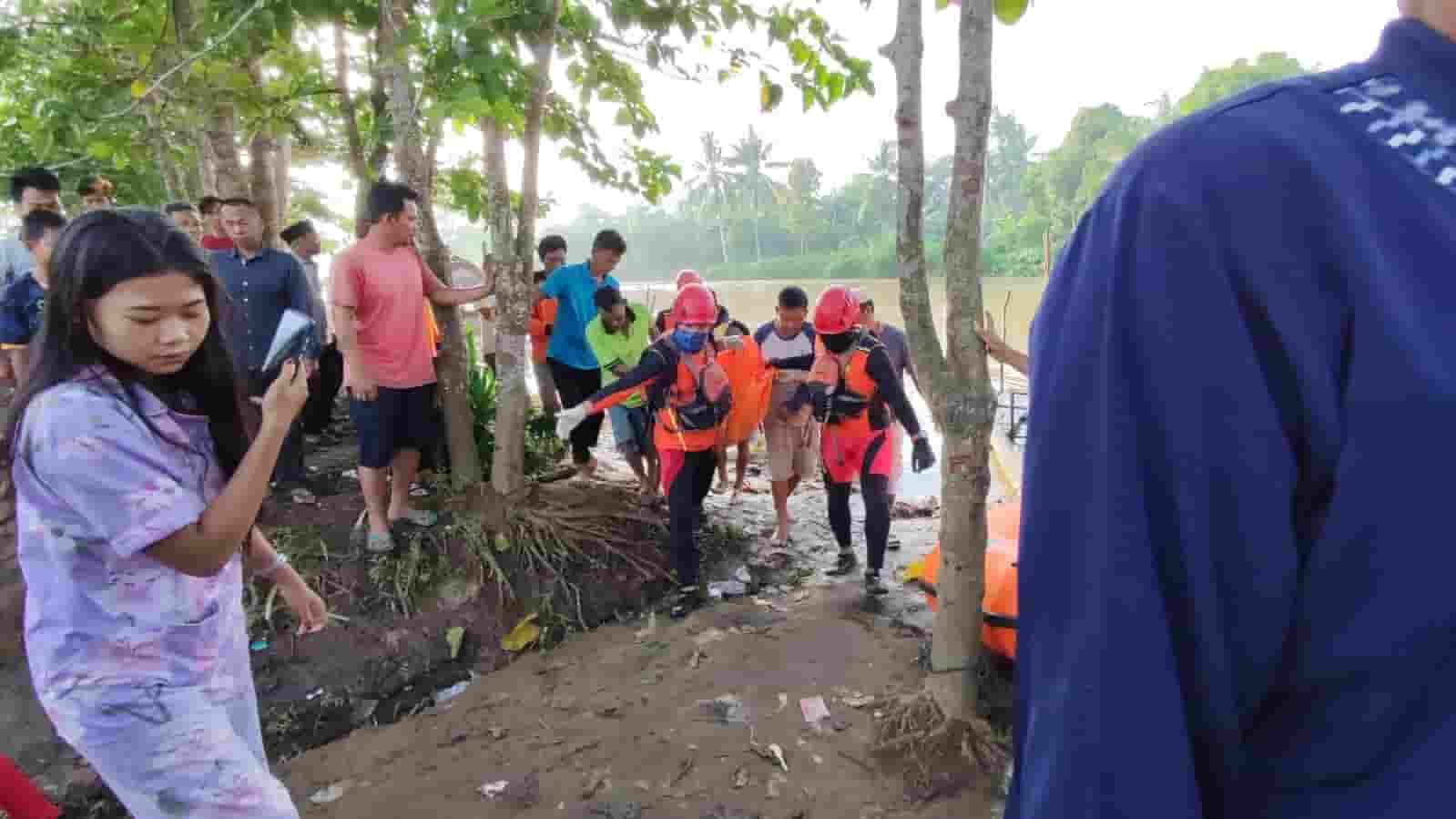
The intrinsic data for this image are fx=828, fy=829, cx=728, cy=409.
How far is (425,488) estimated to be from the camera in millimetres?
5344

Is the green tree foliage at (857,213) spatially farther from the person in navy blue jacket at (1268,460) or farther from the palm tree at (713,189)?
the person in navy blue jacket at (1268,460)

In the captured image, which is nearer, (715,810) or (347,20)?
(715,810)

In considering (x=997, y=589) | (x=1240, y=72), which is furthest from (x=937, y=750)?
(x=1240, y=72)

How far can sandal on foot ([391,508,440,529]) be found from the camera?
15.9 feet

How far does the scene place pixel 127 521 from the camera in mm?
1506

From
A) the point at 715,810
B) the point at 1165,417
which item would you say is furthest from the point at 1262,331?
the point at 715,810

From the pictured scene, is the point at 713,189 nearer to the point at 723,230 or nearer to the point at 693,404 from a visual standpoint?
the point at 723,230

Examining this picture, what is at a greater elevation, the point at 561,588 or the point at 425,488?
the point at 425,488

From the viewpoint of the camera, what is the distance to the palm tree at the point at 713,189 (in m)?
51.1

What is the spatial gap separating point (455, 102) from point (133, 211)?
1475 mm

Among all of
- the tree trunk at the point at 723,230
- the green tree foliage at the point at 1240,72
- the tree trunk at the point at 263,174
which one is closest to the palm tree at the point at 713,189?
the tree trunk at the point at 723,230

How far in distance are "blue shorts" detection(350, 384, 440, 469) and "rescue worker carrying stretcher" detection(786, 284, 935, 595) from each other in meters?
2.24

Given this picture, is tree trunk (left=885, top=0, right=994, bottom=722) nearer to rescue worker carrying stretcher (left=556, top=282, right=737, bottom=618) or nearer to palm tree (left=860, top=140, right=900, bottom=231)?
rescue worker carrying stretcher (left=556, top=282, right=737, bottom=618)

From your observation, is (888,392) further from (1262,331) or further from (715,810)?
(1262,331)
